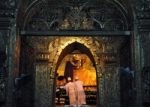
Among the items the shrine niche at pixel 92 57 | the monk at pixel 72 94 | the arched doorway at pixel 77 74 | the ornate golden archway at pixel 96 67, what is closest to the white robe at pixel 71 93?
the monk at pixel 72 94

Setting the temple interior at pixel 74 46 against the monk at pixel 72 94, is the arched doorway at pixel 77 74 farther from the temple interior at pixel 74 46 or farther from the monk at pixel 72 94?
the temple interior at pixel 74 46

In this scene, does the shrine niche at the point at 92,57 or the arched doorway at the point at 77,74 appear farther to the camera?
the arched doorway at the point at 77,74

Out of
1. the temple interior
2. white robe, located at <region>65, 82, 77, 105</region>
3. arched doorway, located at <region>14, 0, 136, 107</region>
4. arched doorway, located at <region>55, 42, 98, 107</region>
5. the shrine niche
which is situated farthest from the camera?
arched doorway, located at <region>55, 42, 98, 107</region>

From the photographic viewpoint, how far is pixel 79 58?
17.1 meters

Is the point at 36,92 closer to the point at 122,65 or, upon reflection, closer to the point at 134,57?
the point at 122,65

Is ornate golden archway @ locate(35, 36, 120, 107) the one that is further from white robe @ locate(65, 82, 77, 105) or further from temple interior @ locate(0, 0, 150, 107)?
white robe @ locate(65, 82, 77, 105)

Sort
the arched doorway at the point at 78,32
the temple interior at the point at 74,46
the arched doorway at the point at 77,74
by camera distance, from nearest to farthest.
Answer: the temple interior at the point at 74,46 < the arched doorway at the point at 78,32 < the arched doorway at the point at 77,74

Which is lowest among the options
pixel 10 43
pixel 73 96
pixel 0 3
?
pixel 73 96

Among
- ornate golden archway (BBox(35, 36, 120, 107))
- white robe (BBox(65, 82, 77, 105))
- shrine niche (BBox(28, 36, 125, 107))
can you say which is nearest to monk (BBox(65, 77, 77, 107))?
white robe (BBox(65, 82, 77, 105))

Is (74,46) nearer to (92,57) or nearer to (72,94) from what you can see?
(92,57)

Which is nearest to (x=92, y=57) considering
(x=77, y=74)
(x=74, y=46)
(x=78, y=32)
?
(x=74, y=46)

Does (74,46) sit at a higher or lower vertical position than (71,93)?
higher

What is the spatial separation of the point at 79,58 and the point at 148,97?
7.73 meters

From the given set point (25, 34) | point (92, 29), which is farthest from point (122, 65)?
point (25, 34)
